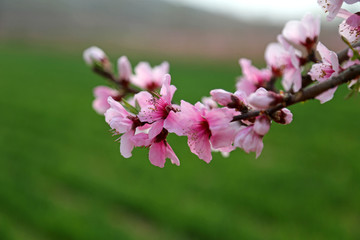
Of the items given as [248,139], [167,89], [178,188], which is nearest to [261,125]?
[248,139]

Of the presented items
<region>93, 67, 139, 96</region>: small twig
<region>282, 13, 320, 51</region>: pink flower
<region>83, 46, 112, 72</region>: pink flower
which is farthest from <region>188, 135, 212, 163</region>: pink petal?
<region>83, 46, 112, 72</region>: pink flower

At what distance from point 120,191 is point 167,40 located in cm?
2026

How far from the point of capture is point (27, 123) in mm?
5938

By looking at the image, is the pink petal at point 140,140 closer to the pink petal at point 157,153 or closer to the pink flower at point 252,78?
the pink petal at point 157,153

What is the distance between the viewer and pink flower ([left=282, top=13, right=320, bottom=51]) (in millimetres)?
743

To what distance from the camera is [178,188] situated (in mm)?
3684

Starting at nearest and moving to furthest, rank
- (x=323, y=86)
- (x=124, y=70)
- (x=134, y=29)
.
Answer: (x=323, y=86) < (x=124, y=70) < (x=134, y=29)

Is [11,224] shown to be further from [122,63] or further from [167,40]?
[167,40]

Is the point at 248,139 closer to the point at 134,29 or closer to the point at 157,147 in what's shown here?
the point at 157,147

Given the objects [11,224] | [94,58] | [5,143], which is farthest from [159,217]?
[5,143]

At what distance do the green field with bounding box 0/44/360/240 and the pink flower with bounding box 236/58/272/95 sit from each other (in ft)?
4.00

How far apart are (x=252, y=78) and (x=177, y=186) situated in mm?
2983

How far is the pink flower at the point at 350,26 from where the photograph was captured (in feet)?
1.84

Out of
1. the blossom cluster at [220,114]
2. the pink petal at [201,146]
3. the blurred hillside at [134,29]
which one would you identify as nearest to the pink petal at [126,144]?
the blossom cluster at [220,114]
